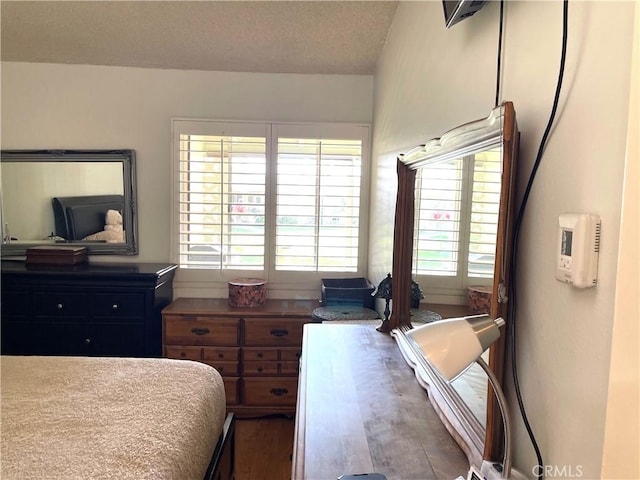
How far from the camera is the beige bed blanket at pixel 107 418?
1.16 m

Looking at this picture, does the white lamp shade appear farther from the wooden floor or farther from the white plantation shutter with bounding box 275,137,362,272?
the white plantation shutter with bounding box 275,137,362,272

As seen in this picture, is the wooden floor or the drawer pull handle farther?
the drawer pull handle

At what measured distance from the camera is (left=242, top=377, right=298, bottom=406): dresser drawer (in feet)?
8.96

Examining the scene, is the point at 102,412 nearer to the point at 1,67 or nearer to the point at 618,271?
the point at 618,271

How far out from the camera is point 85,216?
3072mm

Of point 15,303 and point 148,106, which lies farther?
point 148,106

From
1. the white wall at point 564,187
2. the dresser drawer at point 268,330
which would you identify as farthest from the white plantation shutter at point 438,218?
the dresser drawer at point 268,330

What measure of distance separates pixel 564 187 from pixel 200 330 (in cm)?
242

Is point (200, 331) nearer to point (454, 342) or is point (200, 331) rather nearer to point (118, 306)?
point (118, 306)

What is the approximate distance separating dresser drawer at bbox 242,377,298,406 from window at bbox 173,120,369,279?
0.75 m

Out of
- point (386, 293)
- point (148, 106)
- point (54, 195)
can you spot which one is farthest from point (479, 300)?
point (54, 195)

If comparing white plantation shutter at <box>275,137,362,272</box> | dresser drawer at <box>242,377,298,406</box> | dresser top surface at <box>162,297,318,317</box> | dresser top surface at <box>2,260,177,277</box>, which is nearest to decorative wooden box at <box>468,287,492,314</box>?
dresser top surface at <box>162,297,318,317</box>

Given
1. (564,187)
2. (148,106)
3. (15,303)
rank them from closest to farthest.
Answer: (564,187)
(15,303)
(148,106)

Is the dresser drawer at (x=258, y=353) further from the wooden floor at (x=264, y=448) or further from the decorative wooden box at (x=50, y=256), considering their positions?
the decorative wooden box at (x=50, y=256)
